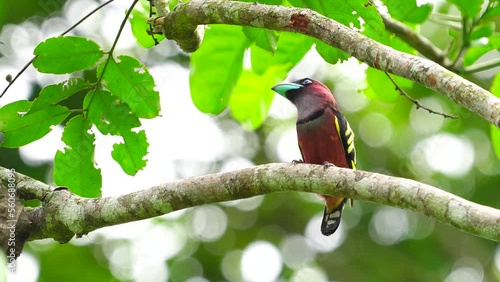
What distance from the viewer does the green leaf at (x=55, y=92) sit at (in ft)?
11.3

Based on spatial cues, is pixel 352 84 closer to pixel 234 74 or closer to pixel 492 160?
pixel 492 160

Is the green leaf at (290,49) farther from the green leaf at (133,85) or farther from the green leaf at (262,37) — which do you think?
the green leaf at (133,85)

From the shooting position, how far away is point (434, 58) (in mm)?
4293

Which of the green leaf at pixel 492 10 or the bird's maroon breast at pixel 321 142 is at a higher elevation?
the green leaf at pixel 492 10

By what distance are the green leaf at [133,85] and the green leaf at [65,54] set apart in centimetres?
7

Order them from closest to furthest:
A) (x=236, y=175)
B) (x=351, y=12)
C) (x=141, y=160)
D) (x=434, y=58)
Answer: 1. (x=236, y=175)
2. (x=351, y=12)
3. (x=141, y=160)
4. (x=434, y=58)

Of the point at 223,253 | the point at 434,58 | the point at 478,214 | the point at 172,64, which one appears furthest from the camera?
the point at 223,253

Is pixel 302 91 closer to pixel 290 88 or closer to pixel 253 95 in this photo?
pixel 290 88

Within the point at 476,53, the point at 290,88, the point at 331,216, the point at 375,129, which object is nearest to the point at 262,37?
the point at 290,88

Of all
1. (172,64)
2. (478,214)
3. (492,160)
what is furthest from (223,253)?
(478,214)

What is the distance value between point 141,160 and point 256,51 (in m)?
1.01

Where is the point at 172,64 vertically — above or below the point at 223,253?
→ above

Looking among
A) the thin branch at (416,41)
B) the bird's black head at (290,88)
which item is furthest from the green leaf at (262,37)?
the bird's black head at (290,88)

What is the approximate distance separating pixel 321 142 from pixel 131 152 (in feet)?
3.78
